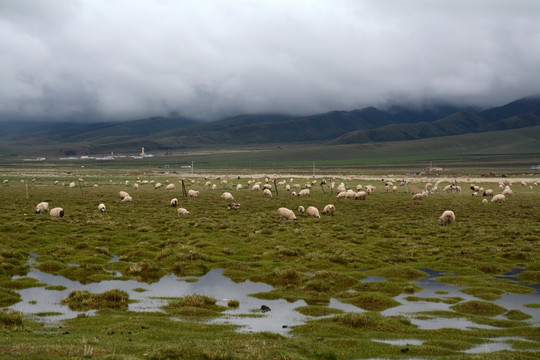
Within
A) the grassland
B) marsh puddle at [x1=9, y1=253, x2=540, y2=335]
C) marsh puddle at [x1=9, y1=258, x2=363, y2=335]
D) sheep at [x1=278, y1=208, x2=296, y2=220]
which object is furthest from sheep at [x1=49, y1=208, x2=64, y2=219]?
sheep at [x1=278, y1=208, x2=296, y2=220]

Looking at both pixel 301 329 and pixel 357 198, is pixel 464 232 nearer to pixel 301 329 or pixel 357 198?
pixel 301 329

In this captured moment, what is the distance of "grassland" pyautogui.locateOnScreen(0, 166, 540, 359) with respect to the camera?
11.5m

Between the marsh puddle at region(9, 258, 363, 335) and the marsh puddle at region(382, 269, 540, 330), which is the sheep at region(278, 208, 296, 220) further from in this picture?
the marsh puddle at region(382, 269, 540, 330)

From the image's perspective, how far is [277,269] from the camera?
20.8 m

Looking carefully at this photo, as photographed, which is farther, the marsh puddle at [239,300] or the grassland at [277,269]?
the marsh puddle at [239,300]

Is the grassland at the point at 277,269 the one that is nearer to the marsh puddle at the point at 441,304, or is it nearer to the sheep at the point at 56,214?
the marsh puddle at the point at 441,304

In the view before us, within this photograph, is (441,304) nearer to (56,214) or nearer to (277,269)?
(277,269)

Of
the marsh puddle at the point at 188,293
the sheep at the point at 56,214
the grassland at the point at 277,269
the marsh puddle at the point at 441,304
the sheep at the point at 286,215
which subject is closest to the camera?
the grassland at the point at 277,269

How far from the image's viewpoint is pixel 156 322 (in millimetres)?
13812

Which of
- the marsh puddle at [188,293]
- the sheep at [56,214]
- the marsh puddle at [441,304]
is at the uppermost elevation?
the sheep at [56,214]

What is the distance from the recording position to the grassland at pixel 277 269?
37.6 feet

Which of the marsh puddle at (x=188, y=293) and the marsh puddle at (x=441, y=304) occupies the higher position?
the marsh puddle at (x=188, y=293)

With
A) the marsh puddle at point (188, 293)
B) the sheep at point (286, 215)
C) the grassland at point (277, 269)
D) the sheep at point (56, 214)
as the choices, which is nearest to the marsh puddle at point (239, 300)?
the marsh puddle at point (188, 293)

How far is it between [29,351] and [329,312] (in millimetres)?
9358
